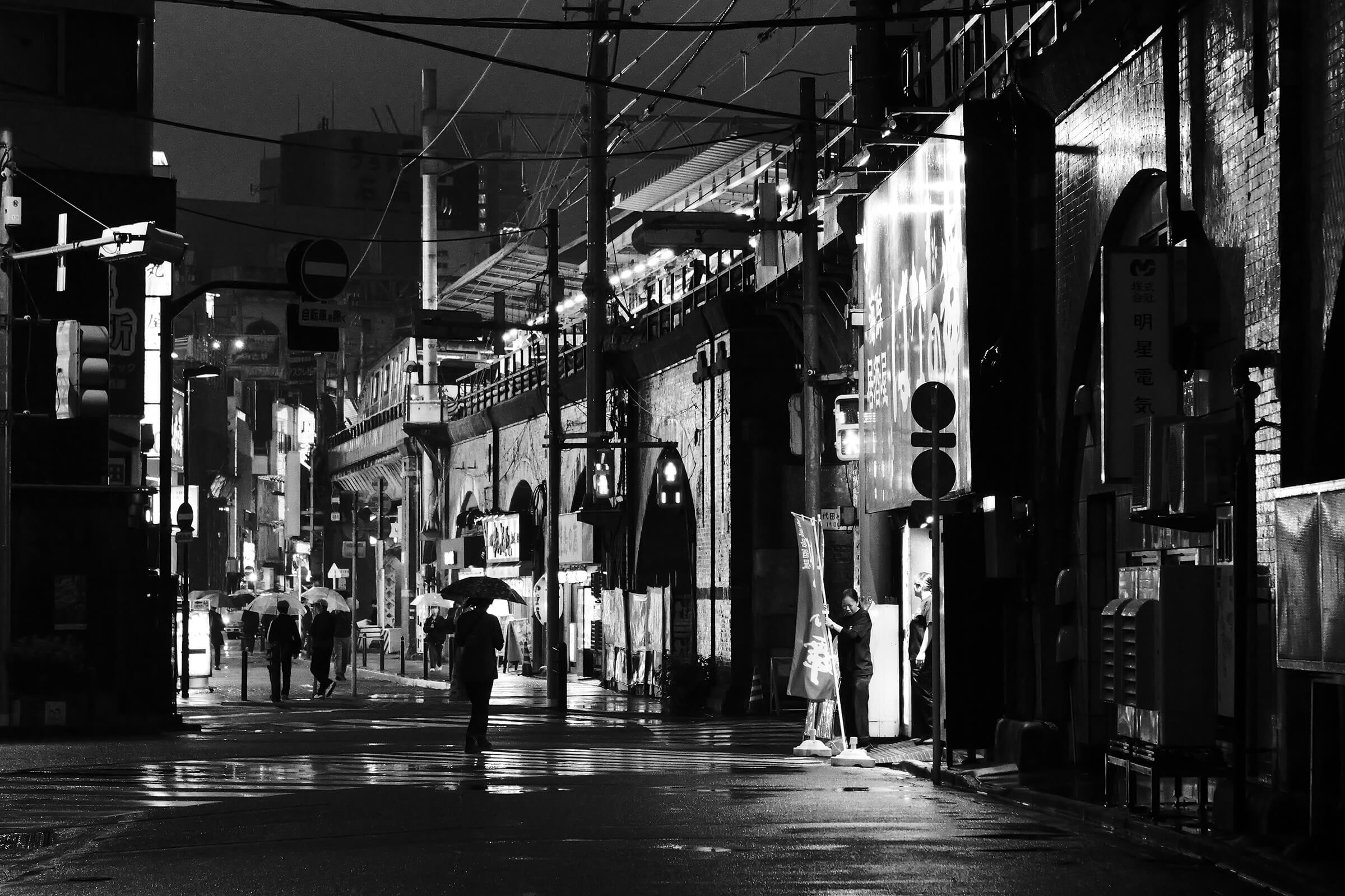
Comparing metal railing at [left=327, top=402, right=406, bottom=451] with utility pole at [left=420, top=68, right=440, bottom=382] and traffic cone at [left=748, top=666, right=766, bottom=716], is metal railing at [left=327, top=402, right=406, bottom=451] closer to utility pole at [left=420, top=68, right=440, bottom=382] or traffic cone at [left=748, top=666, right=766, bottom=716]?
utility pole at [left=420, top=68, right=440, bottom=382]

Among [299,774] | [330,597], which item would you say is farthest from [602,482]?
[299,774]

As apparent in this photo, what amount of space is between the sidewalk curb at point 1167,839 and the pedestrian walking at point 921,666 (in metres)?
5.56

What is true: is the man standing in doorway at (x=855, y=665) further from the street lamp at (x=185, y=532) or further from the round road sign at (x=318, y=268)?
the street lamp at (x=185, y=532)

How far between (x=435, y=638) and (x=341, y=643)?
945 cm

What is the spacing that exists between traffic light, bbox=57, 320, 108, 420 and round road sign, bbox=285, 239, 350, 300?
8.86ft

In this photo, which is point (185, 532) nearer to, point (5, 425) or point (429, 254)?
point (5, 425)

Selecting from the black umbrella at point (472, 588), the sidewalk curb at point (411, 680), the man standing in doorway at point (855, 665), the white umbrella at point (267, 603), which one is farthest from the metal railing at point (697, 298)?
the white umbrella at point (267, 603)

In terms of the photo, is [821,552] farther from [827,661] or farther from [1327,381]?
[1327,381]

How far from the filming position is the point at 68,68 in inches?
1320

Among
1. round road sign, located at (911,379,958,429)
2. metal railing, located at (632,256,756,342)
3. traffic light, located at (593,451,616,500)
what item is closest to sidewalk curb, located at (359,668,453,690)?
traffic light, located at (593,451,616,500)

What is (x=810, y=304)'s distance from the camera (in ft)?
95.8

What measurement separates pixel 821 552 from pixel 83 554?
13655 millimetres

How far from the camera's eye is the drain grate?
1352 centimetres

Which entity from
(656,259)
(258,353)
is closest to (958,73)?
(656,259)
